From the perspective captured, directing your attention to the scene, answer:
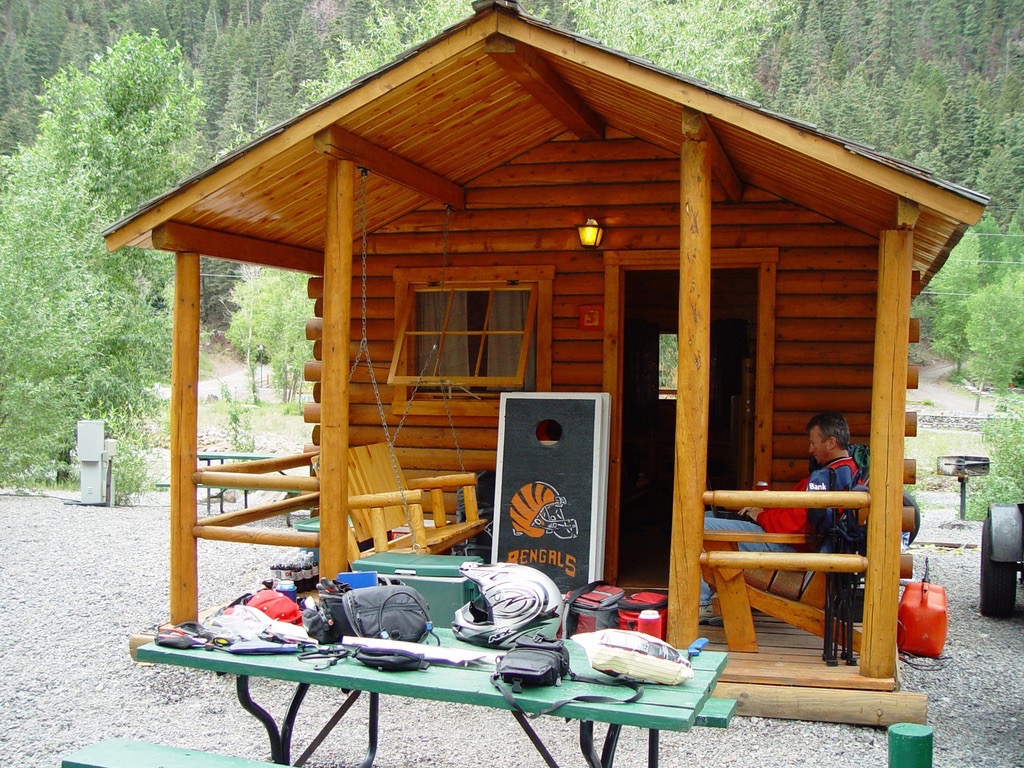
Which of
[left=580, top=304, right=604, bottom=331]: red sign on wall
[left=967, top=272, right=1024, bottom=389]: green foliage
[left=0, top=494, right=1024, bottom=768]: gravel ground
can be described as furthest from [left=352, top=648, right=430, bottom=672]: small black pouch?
[left=967, top=272, right=1024, bottom=389]: green foliage

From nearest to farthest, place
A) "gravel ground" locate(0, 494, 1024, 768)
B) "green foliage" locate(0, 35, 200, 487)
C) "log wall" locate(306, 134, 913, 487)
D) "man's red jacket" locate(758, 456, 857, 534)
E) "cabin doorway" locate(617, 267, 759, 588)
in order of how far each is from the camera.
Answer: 1. "gravel ground" locate(0, 494, 1024, 768)
2. "man's red jacket" locate(758, 456, 857, 534)
3. "log wall" locate(306, 134, 913, 487)
4. "cabin doorway" locate(617, 267, 759, 588)
5. "green foliage" locate(0, 35, 200, 487)

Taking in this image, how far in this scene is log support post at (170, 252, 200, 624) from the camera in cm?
570

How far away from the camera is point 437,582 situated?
5102mm

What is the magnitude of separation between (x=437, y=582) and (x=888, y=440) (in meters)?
2.54

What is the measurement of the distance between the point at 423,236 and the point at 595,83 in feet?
8.27

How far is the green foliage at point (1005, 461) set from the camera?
563 inches

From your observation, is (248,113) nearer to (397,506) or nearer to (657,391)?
(657,391)

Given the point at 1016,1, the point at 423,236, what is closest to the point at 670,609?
the point at 423,236

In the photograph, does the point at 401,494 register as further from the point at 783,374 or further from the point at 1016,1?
the point at 1016,1

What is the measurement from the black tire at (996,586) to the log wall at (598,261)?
6.59 ft

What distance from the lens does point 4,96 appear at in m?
69.4

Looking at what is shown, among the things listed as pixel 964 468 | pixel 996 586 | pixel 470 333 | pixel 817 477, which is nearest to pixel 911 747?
pixel 817 477

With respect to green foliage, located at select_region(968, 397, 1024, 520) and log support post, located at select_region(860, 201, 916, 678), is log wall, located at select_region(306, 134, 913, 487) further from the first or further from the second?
green foliage, located at select_region(968, 397, 1024, 520)

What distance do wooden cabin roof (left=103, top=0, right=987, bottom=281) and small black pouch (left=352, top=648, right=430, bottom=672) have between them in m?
2.92
